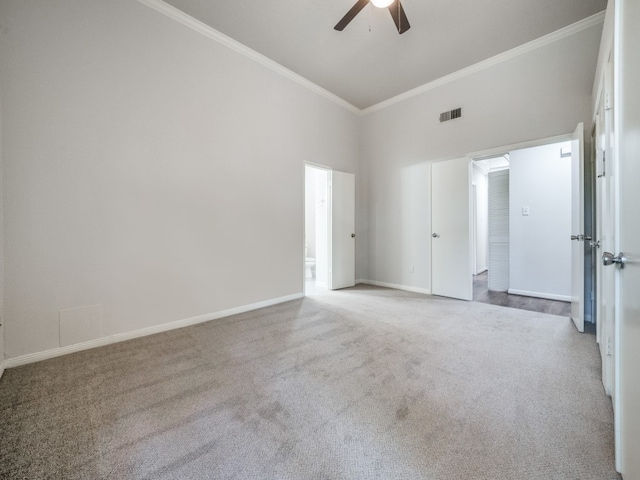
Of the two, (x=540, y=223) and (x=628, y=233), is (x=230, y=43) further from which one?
(x=540, y=223)

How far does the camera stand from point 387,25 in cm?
287

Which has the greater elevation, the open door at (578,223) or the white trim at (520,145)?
the white trim at (520,145)

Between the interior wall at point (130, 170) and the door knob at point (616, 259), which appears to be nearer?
the door knob at point (616, 259)

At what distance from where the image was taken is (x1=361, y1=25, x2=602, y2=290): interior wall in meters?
2.95

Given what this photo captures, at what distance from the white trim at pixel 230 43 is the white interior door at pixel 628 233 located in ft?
11.0

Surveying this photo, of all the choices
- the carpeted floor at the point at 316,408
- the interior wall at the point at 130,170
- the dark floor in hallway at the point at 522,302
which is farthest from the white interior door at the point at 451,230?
the interior wall at the point at 130,170

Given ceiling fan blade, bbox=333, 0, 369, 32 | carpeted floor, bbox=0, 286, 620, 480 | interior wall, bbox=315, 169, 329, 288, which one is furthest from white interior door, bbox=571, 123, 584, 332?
interior wall, bbox=315, 169, 329, 288

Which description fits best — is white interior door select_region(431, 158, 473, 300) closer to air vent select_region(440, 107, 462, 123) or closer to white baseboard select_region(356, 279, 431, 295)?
white baseboard select_region(356, 279, 431, 295)

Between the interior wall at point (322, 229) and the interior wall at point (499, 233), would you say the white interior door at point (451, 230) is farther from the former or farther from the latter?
the interior wall at point (322, 229)

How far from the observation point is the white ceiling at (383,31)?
8.59 ft

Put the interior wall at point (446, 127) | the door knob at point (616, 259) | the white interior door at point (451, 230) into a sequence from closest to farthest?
1. the door knob at point (616, 259)
2. the interior wall at point (446, 127)
3. the white interior door at point (451, 230)

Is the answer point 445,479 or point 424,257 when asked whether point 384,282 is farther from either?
point 445,479

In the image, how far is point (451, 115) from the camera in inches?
151

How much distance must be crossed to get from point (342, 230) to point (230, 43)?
3062mm
